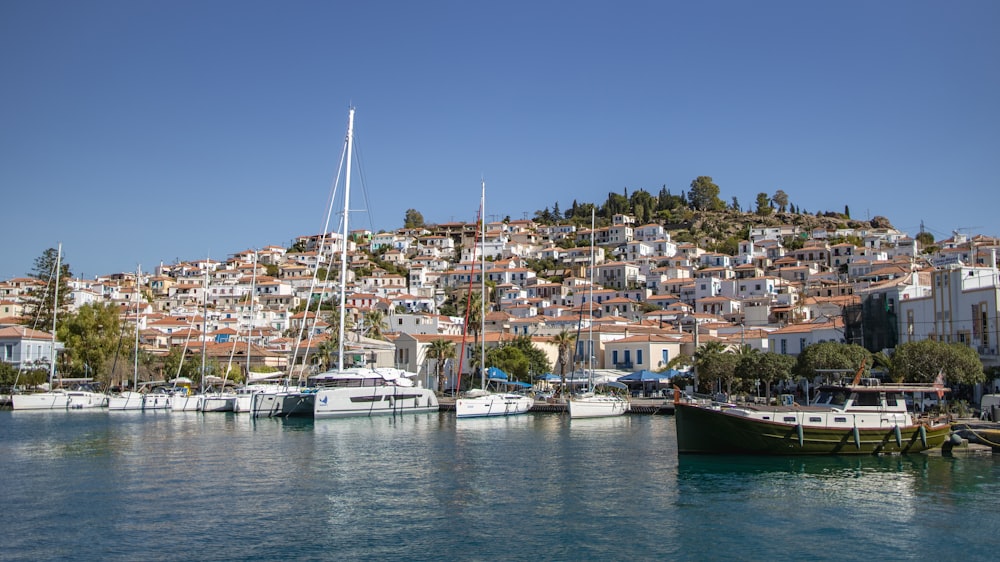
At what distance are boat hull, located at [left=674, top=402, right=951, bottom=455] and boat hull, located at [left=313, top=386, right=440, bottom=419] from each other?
29.0m

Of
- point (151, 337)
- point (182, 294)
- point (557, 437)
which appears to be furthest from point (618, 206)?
point (557, 437)

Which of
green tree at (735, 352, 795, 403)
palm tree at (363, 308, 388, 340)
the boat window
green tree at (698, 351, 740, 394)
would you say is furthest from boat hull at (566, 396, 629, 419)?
palm tree at (363, 308, 388, 340)

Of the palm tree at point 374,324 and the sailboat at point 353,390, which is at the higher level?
the palm tree at point 374,324

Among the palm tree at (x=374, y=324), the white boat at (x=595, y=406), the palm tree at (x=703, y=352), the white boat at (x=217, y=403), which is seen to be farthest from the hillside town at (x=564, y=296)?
the white boat at (x=595, y=406)

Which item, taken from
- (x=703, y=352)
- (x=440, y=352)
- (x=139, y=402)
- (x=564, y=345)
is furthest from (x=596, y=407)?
(x=139, y=402)

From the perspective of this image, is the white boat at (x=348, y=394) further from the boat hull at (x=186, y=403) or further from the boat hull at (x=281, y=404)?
the boat hull at (x=186, y=403)

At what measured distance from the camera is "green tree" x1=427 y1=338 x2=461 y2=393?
76.2 meters

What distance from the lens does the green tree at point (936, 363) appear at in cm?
4641

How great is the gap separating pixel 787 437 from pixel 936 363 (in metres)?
15.7

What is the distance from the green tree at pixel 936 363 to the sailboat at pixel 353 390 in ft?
109

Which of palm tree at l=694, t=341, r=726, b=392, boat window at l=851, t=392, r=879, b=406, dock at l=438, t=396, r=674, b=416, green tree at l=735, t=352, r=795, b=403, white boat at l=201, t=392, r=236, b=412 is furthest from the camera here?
white boat at l=201, t=392, r=236, b=412

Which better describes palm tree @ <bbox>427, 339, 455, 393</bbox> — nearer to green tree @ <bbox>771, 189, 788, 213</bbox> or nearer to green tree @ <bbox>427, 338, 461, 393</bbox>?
green tree @ <bbox>427, 338, 461, 393</bbox>

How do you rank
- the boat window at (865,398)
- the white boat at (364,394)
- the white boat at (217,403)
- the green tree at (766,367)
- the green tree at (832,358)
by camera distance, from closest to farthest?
the boat window at (865,398)
the green tree at (832,358)
the green tree at (766,367)
the white boat at (364,394)
the white boat at (217,403)

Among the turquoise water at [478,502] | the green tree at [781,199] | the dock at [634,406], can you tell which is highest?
the green tree at [781,199]
